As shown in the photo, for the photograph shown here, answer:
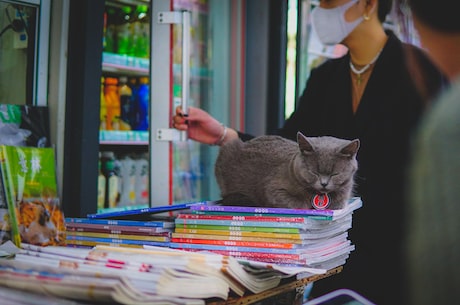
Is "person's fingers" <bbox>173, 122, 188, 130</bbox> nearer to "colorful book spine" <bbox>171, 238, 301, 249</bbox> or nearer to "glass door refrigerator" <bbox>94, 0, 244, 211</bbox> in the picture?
"glass door refrigerator" <bbox>94, 0, 244, 211</bbox>

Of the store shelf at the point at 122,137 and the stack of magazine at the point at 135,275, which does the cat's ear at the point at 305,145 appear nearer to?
the stack of magazine at the point at 135,275

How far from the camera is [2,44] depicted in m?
2.44

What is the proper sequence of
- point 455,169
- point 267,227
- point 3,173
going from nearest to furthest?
point 455,169 → point 267,227 → point 3,173

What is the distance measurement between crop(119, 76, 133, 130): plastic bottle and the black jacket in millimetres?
1305

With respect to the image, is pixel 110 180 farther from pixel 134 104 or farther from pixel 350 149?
pixel 350 149

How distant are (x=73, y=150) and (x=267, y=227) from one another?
1.29m

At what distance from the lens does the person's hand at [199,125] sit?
7.91 feet

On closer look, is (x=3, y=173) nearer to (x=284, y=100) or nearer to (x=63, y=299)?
(x=63, y=299)

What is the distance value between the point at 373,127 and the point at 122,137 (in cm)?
142

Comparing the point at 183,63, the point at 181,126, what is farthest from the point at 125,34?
the point at 181,126

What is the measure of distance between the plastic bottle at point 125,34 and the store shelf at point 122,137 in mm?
570

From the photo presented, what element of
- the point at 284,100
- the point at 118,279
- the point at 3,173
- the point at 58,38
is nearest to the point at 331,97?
the point at 284,100

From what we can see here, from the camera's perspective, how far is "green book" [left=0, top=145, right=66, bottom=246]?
2.16 m

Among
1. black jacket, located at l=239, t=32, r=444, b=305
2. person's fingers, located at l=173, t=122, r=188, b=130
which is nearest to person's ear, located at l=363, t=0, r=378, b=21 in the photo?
black jacket, located at l=239, t=32, r=444, b=305
